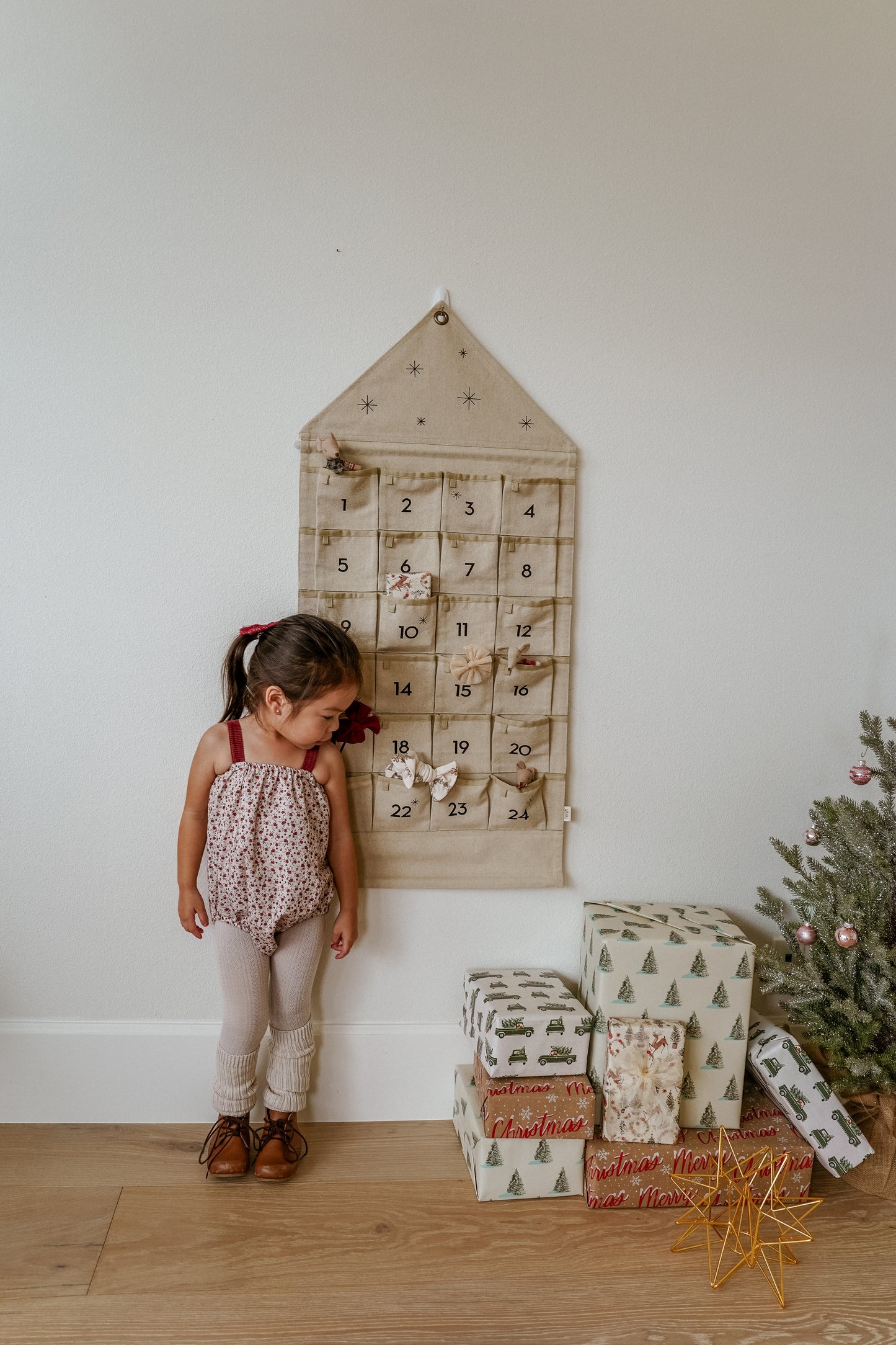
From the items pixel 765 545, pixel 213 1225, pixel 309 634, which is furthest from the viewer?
pixel 765 545

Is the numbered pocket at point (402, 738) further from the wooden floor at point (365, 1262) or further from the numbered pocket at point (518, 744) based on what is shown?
the wooden floor at point (365, 1262)

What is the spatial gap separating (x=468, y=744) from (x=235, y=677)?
50 centimetres

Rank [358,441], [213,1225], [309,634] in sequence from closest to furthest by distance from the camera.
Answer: [213,1225]
[309,634]
[358,441]

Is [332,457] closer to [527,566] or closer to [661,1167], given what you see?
[527,566]

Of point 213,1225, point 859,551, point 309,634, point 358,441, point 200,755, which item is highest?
point 358,441

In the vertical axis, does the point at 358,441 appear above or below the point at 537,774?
above

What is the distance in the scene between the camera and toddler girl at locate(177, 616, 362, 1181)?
176cm

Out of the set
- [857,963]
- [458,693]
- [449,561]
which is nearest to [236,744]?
[458,693]

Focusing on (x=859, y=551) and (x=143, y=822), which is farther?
(x=859, y=551)

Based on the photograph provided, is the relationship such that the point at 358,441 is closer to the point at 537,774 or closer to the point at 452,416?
the point at 452,416

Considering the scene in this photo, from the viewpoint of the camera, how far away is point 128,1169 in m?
1.78

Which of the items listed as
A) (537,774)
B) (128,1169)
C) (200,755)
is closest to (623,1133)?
(537,774)

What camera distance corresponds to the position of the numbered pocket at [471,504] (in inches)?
74.5

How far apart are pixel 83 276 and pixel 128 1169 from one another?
1.73m
